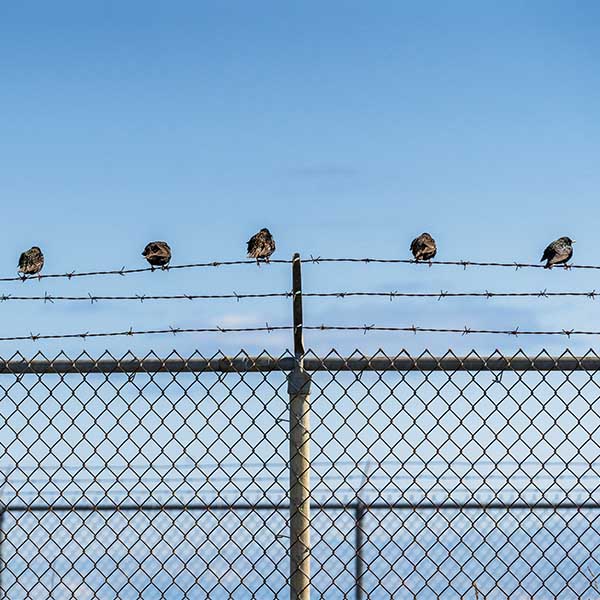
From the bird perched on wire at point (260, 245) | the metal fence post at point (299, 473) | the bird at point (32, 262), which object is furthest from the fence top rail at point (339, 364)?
the bird at point (32, 262)

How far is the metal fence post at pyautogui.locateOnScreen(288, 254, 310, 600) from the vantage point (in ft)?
17.5

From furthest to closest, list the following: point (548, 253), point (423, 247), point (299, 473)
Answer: point (548, 253) → point (423, 247) → point (299, 473)

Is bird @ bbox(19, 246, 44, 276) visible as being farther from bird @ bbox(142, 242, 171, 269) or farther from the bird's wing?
the bird's wing

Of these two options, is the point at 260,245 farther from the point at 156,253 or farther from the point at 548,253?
the point at 548,253

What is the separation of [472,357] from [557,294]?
812mm

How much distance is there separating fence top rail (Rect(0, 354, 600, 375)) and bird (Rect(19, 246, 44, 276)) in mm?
8792

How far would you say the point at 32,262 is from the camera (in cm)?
1449

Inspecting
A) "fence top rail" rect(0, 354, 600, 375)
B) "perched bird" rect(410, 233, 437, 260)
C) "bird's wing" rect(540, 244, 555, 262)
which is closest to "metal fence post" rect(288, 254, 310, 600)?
"fence top rail" rect(0, 354, 600, 375)

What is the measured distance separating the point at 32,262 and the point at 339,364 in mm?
9672

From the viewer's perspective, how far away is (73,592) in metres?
5.68

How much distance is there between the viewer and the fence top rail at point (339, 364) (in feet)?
17.7

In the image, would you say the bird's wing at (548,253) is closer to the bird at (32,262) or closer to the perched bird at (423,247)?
the perched bird at (423,247)

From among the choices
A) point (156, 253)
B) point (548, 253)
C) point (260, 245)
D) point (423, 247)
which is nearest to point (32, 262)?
point (156, 253)

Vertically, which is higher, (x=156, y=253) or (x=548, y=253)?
(x=548, y=253)
